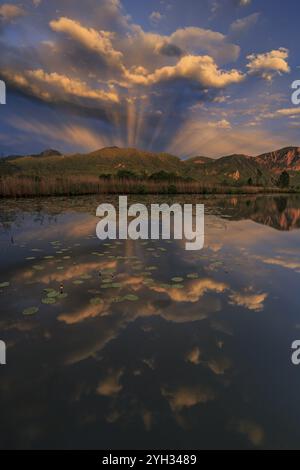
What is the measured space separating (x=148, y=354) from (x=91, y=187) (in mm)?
24427

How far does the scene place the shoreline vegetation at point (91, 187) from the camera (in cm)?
2092

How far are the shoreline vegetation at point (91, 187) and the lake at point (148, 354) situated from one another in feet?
54.7

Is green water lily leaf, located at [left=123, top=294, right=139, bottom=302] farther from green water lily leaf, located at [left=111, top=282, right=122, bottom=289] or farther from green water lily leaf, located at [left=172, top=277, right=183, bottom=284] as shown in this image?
green water lily leaf, located at [left=172, top=277, right=183, bottom=284]

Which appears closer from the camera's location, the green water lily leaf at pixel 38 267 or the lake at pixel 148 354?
the lake at pixel 148 354

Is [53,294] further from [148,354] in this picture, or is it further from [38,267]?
[148,354]

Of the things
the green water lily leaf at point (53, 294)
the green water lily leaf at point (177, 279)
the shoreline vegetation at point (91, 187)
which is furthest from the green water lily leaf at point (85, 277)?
the shoreline vegetation at point (91, 187)

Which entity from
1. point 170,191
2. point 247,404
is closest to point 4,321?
point 247,404

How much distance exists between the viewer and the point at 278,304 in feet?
14.2

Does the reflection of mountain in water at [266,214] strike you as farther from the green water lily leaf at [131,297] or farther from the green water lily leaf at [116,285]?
the green water lily leaf at [131,297]

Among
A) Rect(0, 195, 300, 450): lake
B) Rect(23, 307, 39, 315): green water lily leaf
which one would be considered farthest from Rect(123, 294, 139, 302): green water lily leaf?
Rect(23, 307, 39, 315): green water lily leaf

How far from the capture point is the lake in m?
2.08

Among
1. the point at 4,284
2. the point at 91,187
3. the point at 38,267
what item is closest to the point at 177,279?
the point at 38,267

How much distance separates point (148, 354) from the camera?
118 inches

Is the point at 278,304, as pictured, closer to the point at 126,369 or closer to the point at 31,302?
the point at 126,369
